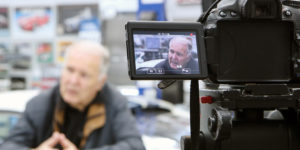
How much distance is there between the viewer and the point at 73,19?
4699 millimetres

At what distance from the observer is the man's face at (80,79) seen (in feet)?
6.97

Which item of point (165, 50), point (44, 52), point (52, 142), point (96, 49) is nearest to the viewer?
point (165, 50)

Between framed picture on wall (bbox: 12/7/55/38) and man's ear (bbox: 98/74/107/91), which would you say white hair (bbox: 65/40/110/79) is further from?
framed picture on wall (bbox: 12/7/55/38)

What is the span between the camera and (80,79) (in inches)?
85.4

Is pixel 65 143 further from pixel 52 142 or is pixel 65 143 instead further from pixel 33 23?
pixel 33 23

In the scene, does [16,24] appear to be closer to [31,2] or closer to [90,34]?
[31,2]

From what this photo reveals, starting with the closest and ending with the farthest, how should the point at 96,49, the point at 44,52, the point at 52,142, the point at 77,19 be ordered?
1. the point at 52,142
2. the point at 96,49
3. the point at 77,19
4. the point at 44,52

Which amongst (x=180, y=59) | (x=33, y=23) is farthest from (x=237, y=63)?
(x=33, y=23)

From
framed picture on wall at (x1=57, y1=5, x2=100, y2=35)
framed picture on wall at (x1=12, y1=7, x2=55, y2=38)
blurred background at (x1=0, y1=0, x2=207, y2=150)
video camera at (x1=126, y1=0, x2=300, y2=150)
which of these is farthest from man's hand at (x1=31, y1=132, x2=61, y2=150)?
framed picture on wall at (x1=12, y1=7, x2=55, y2=38)

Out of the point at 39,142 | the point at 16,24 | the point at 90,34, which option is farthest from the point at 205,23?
the point at 16,24

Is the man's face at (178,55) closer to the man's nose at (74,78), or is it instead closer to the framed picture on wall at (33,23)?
the man's nose at (74,78)

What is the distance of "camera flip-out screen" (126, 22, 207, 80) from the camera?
33.8 inches

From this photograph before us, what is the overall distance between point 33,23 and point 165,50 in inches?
164

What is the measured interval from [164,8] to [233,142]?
2654 mm
